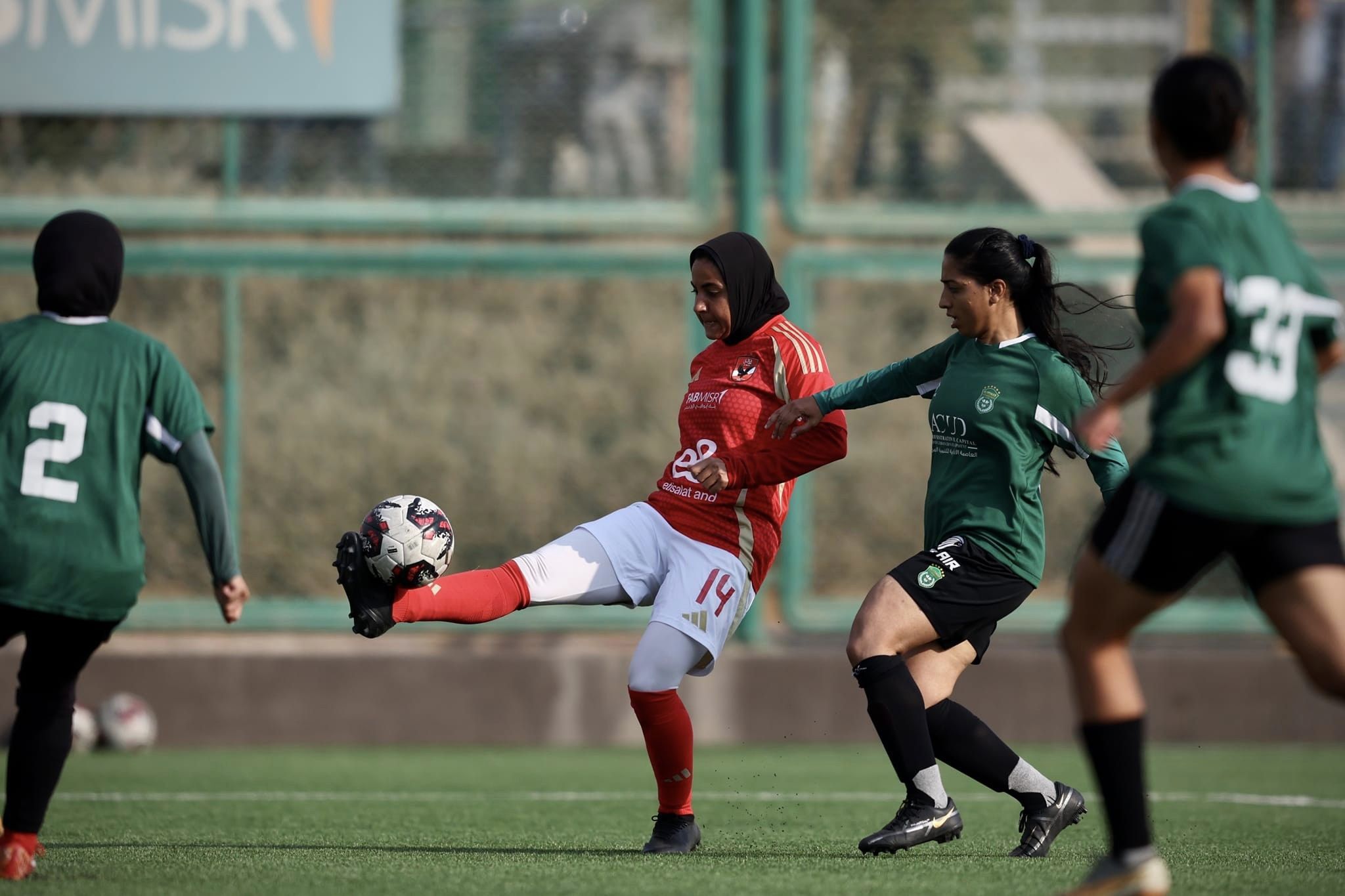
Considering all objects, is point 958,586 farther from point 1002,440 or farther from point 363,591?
point 363,591

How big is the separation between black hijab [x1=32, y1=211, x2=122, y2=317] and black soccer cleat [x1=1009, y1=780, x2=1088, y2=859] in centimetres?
324

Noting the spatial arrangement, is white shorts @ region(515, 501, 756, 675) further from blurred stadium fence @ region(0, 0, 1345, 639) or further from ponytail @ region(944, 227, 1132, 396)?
blurred stadium fence @ region(0, 0, 1345, 639)

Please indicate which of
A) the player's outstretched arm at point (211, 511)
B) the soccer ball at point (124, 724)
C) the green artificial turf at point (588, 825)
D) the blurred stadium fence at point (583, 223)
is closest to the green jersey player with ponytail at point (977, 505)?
the green artificial turf at point (588, 825)

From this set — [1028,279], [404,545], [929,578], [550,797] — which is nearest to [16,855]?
[404,545]

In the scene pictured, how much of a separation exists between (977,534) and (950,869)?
105 centimetres

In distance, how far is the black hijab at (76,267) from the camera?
16.1 ft

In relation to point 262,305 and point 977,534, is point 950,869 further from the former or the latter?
point 262,305

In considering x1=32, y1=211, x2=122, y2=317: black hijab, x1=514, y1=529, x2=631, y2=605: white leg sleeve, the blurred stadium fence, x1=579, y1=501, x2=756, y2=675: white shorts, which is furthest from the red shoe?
the blurred stadium fence

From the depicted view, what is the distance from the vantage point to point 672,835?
5703 millimetres

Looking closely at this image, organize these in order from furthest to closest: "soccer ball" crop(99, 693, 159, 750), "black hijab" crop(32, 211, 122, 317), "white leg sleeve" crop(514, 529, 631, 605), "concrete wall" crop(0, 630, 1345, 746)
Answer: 1. "concrete wall" crop(0, 630, 1345, 746)
2. "soccer ball" crop(99, 693, 159, 750)
3. "white leg sleeve" crop(514, 529, 631, 605)
4. "black hijab" crop(32, 211, 122, 317)

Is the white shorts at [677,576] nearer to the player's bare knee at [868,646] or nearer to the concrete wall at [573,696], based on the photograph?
the player's bare knee at [868,646]

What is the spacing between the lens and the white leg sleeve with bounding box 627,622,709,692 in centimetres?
562

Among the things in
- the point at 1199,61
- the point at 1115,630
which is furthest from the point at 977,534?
the point at 1199,61

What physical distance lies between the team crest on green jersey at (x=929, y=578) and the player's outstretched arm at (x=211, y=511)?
6.71 ft
